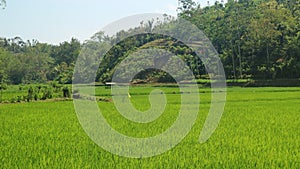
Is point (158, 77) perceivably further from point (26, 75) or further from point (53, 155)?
point (53, 155)

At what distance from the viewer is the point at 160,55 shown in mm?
39125

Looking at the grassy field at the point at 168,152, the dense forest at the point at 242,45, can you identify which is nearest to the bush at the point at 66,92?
the grassy field at the point at 168,152

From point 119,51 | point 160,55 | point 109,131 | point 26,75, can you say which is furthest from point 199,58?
point 109,131

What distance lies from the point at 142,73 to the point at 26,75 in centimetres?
1891

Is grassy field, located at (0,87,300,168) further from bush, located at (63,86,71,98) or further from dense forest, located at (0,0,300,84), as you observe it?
dense forest, located at (0,0,300,84)

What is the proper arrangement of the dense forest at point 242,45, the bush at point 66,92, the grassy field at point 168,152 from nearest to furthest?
the grassy field at point 168,152
the bush at point 66,92
the dense forest at point 242,45

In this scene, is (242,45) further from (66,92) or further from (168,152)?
(168,152)

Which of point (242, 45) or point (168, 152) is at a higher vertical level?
point (242, 45)

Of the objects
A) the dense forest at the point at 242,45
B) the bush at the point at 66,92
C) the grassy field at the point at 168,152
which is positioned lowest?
the grassy field at the point at 168,152

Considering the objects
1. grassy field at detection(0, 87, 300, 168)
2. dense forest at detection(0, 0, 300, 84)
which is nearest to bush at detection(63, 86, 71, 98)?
grassy field at detection(0, 87, 300, 168)

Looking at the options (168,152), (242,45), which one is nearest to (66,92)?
(168,152)

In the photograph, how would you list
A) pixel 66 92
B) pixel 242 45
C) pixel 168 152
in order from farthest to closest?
pixel 242 45
pixel 66 92
pixel 168 152

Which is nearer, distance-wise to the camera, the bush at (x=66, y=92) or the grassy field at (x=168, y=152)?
the grassy field at (x=168, y=152)

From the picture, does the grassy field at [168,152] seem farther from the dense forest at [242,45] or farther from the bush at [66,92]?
the dense forest at [242,45]
